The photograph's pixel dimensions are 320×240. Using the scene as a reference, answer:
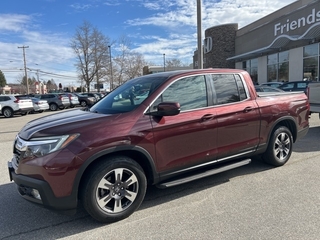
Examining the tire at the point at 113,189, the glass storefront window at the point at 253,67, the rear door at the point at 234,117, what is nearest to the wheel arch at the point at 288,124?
the rear door at the point at 234,117

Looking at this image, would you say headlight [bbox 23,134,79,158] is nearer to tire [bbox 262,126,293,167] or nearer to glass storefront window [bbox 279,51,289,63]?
tire [bbox 262,126,293,167]

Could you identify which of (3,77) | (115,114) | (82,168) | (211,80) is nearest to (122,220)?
(82,168)

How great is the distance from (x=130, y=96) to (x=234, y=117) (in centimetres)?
163

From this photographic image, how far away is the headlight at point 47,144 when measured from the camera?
9.20 ft

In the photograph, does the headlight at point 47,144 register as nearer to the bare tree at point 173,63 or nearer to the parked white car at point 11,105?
the parked white car at point 11,105

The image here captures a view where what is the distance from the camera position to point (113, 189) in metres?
3.11

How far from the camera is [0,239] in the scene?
112 inches

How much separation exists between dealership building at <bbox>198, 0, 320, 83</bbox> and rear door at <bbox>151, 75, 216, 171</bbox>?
17.5 m

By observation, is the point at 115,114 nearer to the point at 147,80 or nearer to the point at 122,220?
the point at 147,80

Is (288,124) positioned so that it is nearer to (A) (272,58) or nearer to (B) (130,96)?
(B) (130,96)

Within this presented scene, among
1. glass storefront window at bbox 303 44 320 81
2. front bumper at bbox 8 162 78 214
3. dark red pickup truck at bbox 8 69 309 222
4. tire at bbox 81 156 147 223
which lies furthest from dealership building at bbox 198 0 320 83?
front bumper at bbox 8 162 78 214

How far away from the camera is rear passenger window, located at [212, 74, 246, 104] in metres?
3.97

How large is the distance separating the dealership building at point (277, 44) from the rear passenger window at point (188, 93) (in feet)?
56.8

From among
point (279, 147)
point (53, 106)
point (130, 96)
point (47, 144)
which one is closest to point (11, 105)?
point (53, 106)
